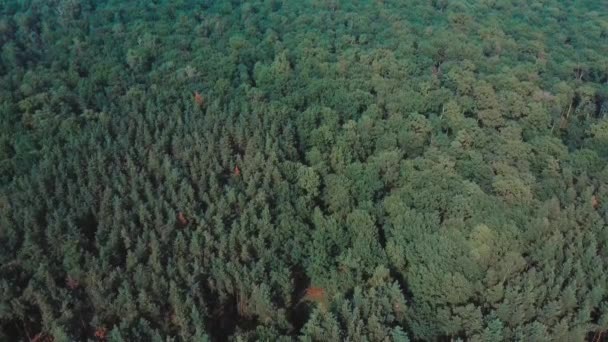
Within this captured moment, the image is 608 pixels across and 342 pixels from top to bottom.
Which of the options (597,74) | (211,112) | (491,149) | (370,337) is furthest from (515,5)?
(370,337)

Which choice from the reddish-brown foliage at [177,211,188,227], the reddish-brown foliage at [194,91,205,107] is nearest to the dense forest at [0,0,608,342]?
the reddish-brown foliage at [177,211,188,227]

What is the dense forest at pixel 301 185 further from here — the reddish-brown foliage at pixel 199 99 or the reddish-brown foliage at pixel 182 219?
the reddish-brown foliage at pixel 199 99

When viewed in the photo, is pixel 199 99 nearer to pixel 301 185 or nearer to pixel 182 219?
pixel 301 185

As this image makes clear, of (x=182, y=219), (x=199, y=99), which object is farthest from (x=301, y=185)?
(x=199, y=99)

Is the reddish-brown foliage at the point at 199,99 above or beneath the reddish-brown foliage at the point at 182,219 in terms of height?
above

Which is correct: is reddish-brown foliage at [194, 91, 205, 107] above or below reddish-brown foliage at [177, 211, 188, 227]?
above

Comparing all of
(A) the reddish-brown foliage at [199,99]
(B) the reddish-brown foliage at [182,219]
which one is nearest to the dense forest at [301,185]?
(B) the reddish-brown foliage at [182,219]

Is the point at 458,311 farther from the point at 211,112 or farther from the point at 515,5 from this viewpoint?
the point at 515,5

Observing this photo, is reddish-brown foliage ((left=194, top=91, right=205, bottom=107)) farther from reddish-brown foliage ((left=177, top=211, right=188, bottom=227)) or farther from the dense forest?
reddish-brown foliage ((left=177, top=211, right=188, bottom=227))
